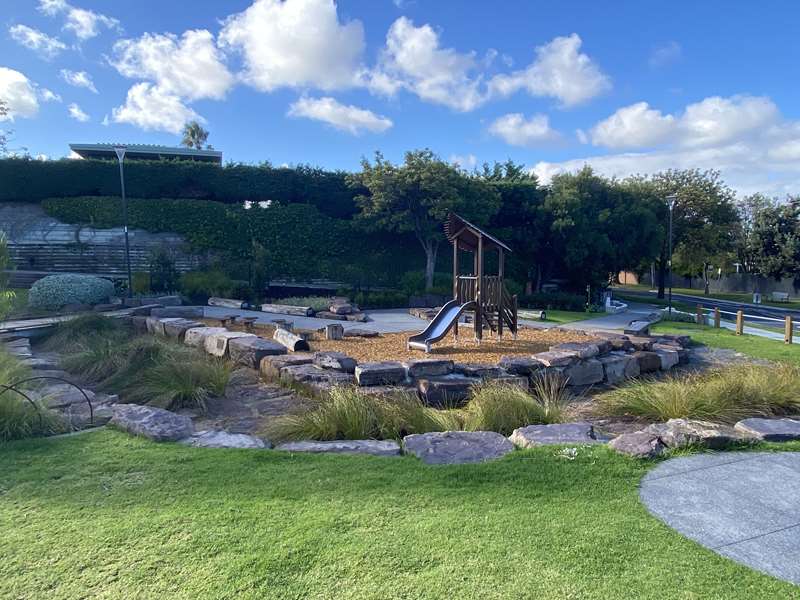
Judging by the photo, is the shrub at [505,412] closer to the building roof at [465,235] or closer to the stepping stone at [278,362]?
the stepping stone at [278,362]

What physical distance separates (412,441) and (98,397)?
3.82 metres

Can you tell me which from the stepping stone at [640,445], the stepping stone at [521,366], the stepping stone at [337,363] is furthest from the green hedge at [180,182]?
the stepping stone at [640,445]

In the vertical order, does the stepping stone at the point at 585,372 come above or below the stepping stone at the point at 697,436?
below

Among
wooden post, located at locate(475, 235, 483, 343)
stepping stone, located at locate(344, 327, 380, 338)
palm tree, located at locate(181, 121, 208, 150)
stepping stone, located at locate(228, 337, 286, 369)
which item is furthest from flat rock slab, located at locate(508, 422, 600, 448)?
palm tree, located at locate(181, 121, 208, 150)

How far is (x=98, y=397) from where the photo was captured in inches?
214

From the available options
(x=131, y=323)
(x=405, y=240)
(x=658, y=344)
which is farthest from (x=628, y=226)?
(x=131, y=323)

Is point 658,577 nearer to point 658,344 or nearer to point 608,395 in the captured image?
point 608,395

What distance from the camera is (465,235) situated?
1082 centimetres

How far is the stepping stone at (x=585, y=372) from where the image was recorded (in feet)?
23.3

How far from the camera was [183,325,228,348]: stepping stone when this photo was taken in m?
8.55

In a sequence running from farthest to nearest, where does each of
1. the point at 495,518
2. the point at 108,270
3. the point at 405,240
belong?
the point at 405,240, the point at 108,270, the point at 495,518

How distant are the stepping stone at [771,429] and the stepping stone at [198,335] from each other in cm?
746

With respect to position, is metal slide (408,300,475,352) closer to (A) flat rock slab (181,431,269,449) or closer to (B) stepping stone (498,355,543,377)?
(B) stepping stone (498,355,543,377)

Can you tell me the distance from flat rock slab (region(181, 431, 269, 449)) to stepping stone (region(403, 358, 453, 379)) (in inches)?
103
